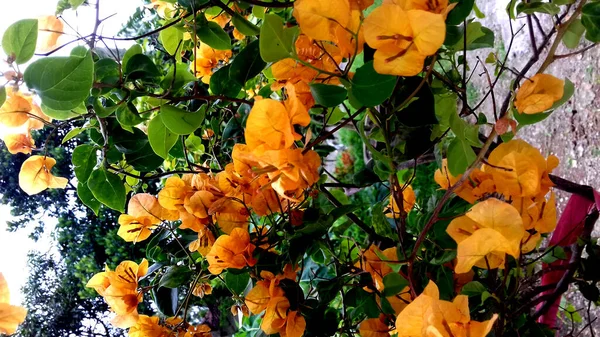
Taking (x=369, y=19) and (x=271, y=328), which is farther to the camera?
(x=271, y=328)

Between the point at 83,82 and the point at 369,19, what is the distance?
0.19 m

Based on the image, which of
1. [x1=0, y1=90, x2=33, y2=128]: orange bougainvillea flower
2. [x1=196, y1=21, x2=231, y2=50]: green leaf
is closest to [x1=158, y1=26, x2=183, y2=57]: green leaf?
[x1=196, y1=21, x2=231, y2=50]: green leaf

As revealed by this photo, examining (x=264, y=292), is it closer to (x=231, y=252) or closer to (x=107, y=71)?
(x=231, y=252)

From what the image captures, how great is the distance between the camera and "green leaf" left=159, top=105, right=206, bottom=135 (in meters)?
0.42

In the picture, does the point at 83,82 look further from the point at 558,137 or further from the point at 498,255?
the point at 558,137

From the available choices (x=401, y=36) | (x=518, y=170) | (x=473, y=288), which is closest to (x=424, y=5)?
(x=401, y=36)

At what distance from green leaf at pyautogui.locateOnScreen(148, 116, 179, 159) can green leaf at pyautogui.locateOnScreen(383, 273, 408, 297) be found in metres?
0.24

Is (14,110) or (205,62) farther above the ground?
(205,62)

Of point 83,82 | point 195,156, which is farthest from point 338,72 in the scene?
point 195,156

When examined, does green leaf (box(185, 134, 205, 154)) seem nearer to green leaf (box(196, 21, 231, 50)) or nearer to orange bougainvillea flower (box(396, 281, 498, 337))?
green leaf (box(196, 21, 231, 50))

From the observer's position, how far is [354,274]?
53cm

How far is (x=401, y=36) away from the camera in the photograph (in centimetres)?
28

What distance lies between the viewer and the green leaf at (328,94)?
1.10ft

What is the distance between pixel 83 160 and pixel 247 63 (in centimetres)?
21
